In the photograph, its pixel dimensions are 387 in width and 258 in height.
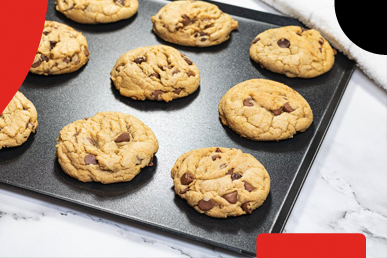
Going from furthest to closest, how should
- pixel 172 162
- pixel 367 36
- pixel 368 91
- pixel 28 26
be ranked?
pixel 368 91 → pixel 172 162 → pixel 28 26 → pixel 367 36

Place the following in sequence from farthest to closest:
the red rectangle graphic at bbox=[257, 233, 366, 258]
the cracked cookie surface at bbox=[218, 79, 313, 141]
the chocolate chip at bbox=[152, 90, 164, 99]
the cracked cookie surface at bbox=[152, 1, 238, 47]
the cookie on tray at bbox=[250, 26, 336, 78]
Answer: the cracked cookie surface at bbox=[152, 1, 238, 47], the cookie on tray at bbox=[250, 26, 336, 78], the chocolate chip at bbox=[152, 90, 164, 99], the cracked cookie surface at bbox=[218, 79, 313, 141], the red rectangle graphic at bbox=[257, 233, 366, 258]

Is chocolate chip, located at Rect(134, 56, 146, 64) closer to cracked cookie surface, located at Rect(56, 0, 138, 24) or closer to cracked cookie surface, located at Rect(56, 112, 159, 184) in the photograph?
cracked cookie surface, located at Rect(56, 112, 159, 184)

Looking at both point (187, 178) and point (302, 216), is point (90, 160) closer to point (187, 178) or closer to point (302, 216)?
point (187, 178)

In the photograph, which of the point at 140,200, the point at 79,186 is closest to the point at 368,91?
the point at 140,200

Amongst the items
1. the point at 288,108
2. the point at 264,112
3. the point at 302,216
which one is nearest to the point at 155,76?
the point at 264,112

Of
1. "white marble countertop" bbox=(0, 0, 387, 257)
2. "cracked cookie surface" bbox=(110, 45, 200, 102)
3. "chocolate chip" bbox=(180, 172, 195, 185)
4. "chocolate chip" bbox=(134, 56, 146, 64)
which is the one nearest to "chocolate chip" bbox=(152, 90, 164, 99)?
"cracked cookie surface" bbox=(110, 45, 200, 102)

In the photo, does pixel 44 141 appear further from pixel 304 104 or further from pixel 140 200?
pixel 304 104

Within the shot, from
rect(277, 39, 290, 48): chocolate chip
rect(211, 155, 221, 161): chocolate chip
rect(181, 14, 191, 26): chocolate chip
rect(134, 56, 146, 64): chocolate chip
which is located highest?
rect(277, 39, 290, 48): chocolate chip
